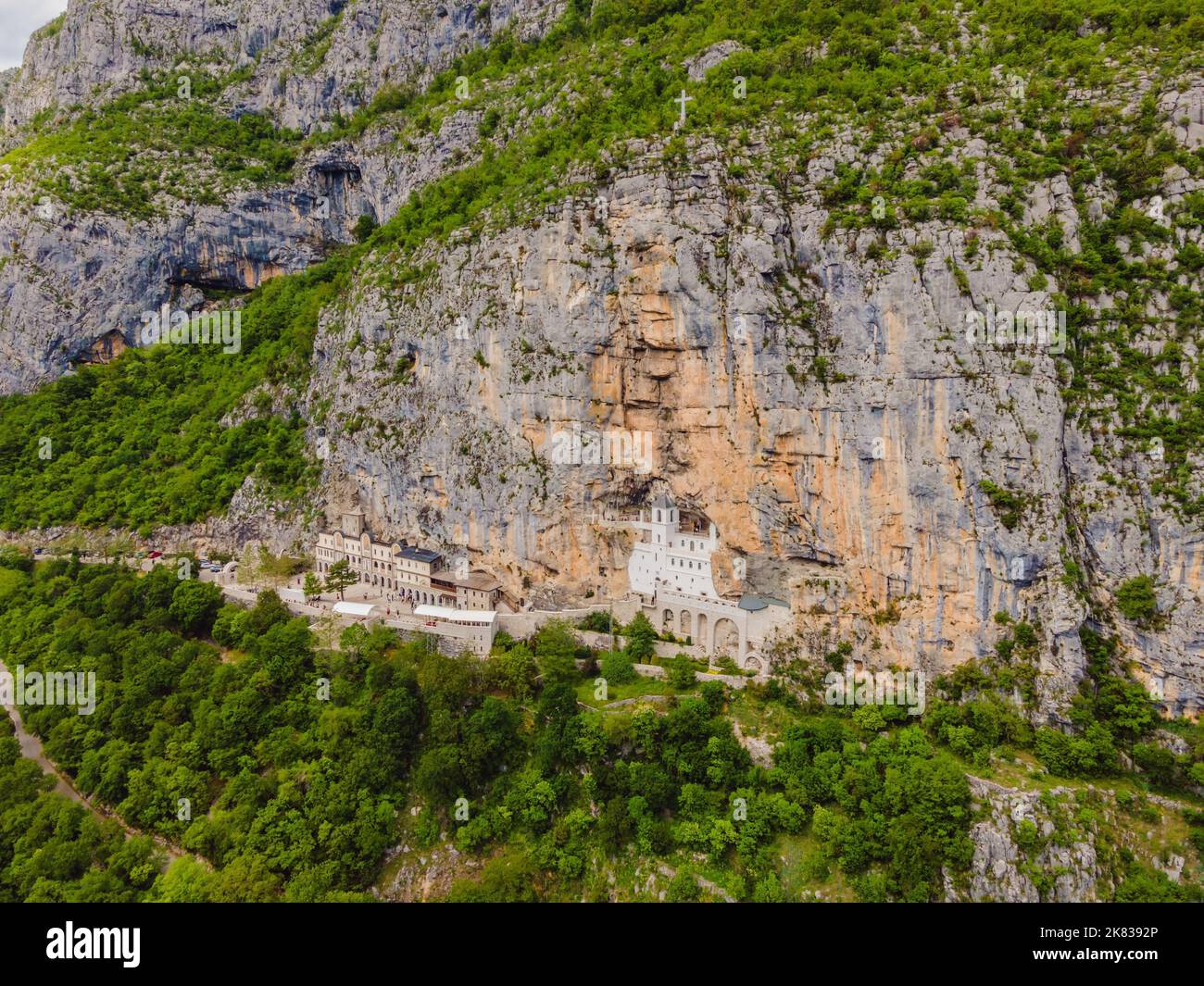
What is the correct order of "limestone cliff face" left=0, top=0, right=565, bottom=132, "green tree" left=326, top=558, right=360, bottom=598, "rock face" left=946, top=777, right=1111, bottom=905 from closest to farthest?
"rock face" left=946, top=777, right=1111, bottom=905, "green tree" left=326, top=558, right=360, bottom=598, "limestone cliff face" left=0, top=0, right=565, bottom=132

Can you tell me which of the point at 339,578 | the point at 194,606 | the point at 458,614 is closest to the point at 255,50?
the point at 194,606

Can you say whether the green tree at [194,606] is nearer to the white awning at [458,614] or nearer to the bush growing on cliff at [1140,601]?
the white awning at [458,614]

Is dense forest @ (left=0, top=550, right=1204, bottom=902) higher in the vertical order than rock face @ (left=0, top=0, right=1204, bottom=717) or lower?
lower

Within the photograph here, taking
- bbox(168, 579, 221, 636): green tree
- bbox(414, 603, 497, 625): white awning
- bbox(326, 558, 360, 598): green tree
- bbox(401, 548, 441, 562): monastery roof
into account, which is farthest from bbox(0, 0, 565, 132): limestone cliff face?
bbox(414, 603, 497, 625): white awning

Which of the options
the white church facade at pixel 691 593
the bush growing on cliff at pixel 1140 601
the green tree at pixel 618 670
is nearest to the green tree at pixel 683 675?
the green tree at pixel 618 670

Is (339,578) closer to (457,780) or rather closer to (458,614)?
(458,614)

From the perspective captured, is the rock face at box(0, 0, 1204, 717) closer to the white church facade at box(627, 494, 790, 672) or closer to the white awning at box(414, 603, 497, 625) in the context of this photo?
the white church facade at box(627, 494, 790, 672)
